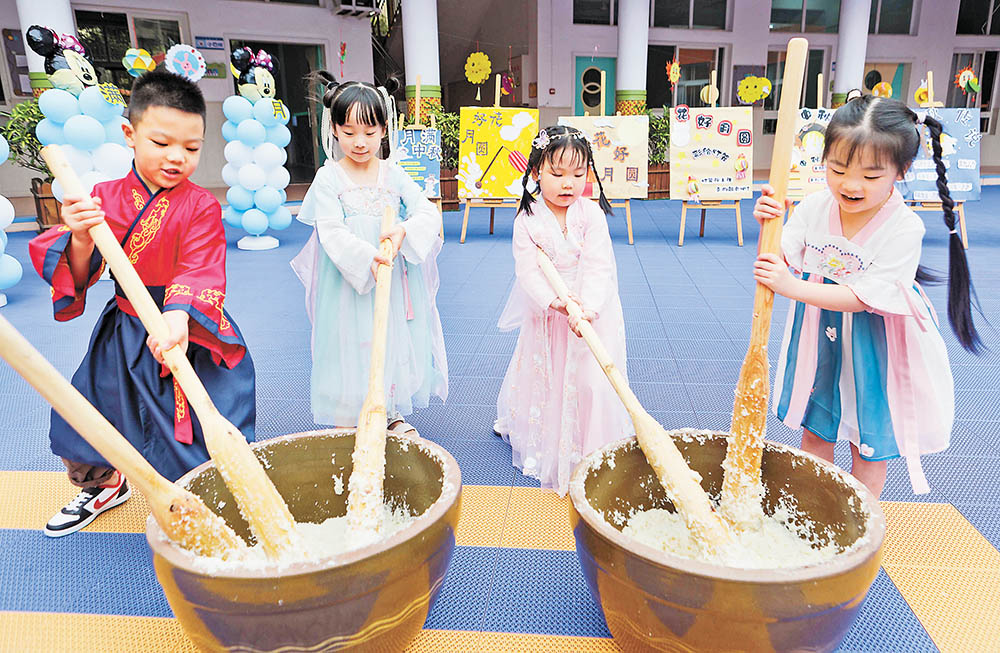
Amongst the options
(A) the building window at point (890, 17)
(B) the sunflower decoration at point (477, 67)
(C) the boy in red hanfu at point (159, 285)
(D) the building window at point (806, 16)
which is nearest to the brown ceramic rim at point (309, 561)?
(C) the boy in red hanfu at point (159, 285)

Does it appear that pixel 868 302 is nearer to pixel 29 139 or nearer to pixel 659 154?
pixel 29 139

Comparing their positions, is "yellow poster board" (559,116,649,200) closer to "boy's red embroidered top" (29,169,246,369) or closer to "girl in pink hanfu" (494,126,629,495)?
"girl in pink hanfu" (494,126,629,495)

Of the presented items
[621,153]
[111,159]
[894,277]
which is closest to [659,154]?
[621,153]

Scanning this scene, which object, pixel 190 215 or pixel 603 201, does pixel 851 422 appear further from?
pixel 190 215

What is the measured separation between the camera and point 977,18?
10727mm

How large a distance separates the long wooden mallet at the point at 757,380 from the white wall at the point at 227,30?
28.9 ft

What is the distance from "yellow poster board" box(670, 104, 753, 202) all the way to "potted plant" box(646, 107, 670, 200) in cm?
253

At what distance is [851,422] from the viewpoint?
4.99ft

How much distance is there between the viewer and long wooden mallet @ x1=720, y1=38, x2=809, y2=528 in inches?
45.0

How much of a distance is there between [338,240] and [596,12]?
32.7ft

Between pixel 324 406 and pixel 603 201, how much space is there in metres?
1.08

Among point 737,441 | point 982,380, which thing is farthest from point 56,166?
point 982,380

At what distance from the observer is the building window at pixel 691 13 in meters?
10.5

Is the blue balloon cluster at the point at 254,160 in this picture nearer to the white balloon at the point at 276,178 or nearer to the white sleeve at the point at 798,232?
the white balloon at the point at 276,178
